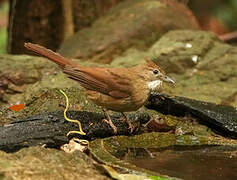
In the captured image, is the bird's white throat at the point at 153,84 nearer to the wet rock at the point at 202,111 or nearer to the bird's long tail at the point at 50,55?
the wet rock at the point at 202,111

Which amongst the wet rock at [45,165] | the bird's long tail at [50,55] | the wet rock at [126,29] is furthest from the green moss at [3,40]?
the wet rock at [45,165]

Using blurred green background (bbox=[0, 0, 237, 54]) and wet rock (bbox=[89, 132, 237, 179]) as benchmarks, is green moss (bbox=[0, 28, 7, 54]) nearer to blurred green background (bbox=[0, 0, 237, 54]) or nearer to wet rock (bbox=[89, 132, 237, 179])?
blurred green background (bbox=[0, 0, 237, 54])

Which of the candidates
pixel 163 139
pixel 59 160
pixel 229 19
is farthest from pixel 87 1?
pixel 229 19

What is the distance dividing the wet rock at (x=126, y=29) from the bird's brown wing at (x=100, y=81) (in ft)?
10.8

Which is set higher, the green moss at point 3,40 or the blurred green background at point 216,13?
the blurred green background at point 216,13

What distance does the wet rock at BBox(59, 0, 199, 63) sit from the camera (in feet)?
26.8

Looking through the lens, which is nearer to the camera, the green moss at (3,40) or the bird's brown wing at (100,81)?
the bird's brown wing at (100,81)

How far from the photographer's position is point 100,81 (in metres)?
4.80

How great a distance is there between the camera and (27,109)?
5.33m

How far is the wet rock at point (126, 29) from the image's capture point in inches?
322

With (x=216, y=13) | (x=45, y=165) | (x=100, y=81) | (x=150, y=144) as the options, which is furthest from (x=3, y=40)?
(x=45, y=165)

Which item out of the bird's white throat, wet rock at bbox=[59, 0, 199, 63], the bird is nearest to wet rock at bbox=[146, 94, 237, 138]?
the bird's white throat

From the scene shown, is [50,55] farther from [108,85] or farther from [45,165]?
[45,165]

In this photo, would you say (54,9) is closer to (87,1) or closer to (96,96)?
(87,1)
